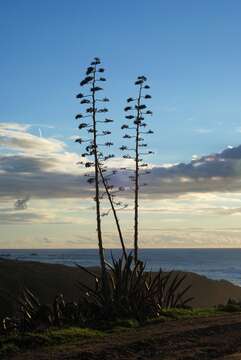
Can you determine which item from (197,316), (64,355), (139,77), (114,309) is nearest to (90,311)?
(114,309)

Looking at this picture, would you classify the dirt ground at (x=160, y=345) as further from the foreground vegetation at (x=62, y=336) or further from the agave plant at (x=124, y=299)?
the agave plant at (x=124, y=299)

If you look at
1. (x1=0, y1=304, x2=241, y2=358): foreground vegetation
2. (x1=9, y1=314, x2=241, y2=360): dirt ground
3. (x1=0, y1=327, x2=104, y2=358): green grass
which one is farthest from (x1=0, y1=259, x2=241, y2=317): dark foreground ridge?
(x1=9, y1=314, x2=241, y2=360): dirt ground

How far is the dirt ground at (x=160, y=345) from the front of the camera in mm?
11875

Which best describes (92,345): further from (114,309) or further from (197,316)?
(197,316)

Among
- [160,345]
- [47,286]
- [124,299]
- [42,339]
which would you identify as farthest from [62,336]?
[47,286]

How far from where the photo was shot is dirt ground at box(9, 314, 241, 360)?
1188cm

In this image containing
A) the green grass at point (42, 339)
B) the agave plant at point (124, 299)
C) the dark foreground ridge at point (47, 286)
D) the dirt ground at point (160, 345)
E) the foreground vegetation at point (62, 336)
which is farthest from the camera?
the dark foreground ridge at point (47, 286)

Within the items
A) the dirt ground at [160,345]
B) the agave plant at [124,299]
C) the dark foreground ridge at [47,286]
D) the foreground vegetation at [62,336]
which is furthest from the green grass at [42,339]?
the dark foreground ridge at [47,286]

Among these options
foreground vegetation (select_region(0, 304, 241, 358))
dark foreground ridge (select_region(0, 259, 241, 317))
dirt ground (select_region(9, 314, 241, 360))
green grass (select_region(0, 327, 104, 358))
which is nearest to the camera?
dirt ground (select_region(9, 314, 241, 360))

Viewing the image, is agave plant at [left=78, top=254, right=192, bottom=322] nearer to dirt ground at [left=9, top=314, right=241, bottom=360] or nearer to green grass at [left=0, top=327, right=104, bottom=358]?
dirt ground at [left=9, top=314, right=241, bottom=360]

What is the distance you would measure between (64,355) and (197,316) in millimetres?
7857

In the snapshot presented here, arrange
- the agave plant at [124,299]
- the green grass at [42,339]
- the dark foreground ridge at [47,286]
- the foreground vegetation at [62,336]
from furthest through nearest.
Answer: the dark foreground ridge at [47,286]
the agave plant at [124,299]
the foreground vegetation at [62,336]
the green grass at [42,339]

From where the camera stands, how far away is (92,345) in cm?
1314

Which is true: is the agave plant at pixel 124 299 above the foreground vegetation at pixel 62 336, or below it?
above
